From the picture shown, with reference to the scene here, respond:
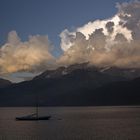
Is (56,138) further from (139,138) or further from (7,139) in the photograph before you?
(139,138)

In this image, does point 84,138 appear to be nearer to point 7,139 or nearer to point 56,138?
point 56,138

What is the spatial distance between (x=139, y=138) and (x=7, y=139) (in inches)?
1750

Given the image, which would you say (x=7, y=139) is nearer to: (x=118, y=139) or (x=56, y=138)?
(x=56, y=138)

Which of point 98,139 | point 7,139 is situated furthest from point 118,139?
point 7,139

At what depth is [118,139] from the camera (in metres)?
132

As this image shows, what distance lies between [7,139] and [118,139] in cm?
3715

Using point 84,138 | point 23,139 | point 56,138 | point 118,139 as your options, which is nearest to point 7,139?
point 23,139

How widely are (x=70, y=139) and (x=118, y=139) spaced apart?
1559 centimetres

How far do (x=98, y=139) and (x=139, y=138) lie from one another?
15.0 m

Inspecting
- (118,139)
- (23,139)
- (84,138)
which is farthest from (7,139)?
(118,139)

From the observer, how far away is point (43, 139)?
137 m

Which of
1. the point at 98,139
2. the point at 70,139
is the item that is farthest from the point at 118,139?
the point at 70,139

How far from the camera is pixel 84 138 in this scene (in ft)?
449

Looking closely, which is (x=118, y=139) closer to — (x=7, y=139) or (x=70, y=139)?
(x=70, y=139)
